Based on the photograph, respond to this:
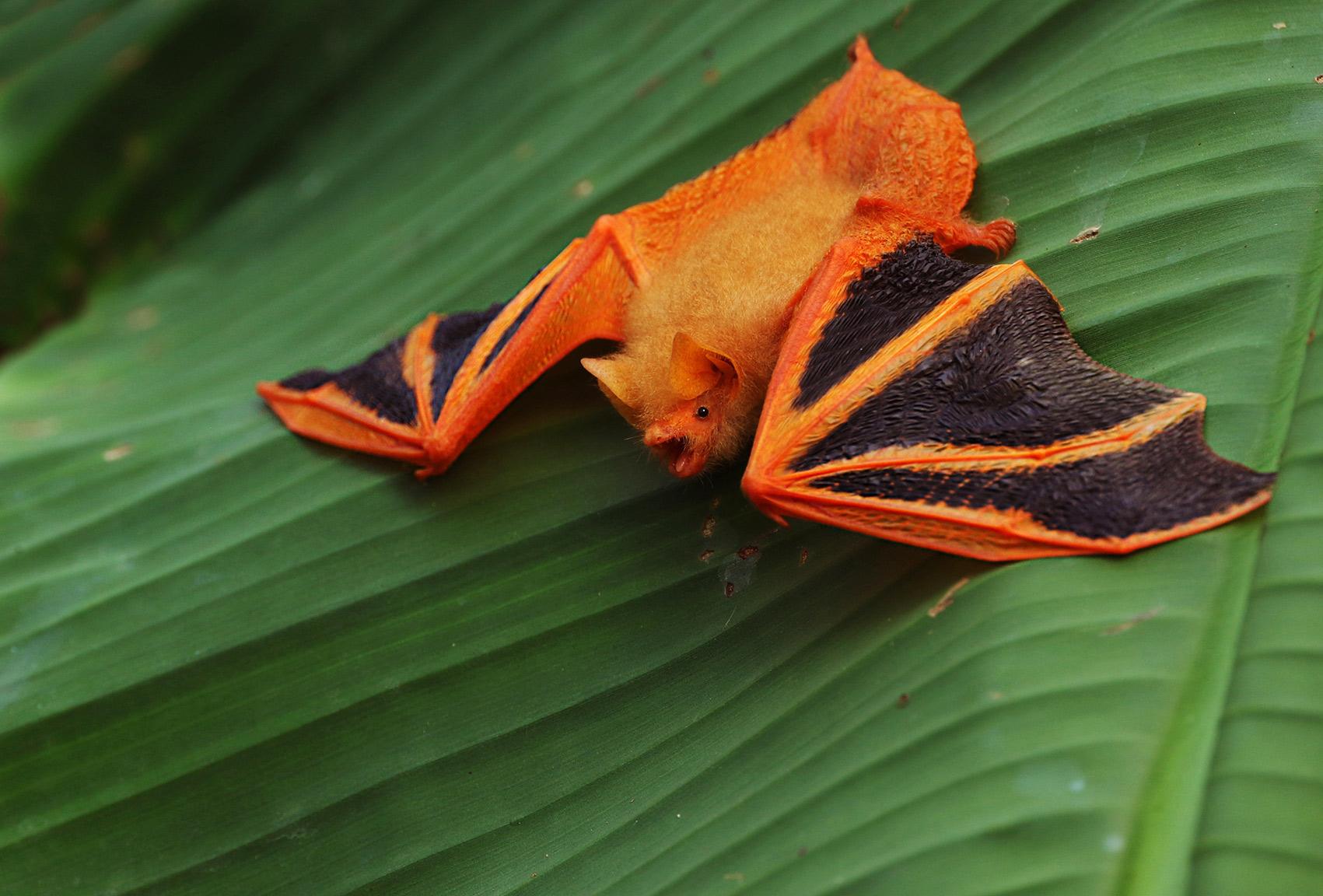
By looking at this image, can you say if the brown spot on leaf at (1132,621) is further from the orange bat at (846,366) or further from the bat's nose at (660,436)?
the bat's nose at (660,436)

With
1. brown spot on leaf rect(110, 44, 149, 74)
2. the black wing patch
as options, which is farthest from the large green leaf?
brown spot on leaf rect(110, 44, 149, 74)

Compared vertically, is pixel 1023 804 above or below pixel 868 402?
below

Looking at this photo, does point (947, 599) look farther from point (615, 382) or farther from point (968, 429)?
point (615, 382)

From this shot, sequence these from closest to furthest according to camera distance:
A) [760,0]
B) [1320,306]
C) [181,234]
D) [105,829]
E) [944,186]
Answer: [1320,306], [105,829], [944,186], [760,0], [181,234]

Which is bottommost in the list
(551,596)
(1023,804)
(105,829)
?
(105,829)

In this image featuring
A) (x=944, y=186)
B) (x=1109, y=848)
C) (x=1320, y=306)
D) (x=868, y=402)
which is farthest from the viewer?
(x=944, y=186)

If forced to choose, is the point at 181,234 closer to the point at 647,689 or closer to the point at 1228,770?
the point at 647,689

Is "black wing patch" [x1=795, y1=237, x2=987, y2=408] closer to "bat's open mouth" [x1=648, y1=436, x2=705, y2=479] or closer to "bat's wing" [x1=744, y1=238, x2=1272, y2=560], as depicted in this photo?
"bat's wing" [x1=744, y1=238, x2=1272, y2=560]

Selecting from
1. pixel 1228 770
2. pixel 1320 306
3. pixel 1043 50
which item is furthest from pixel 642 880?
pixel 1043 50
